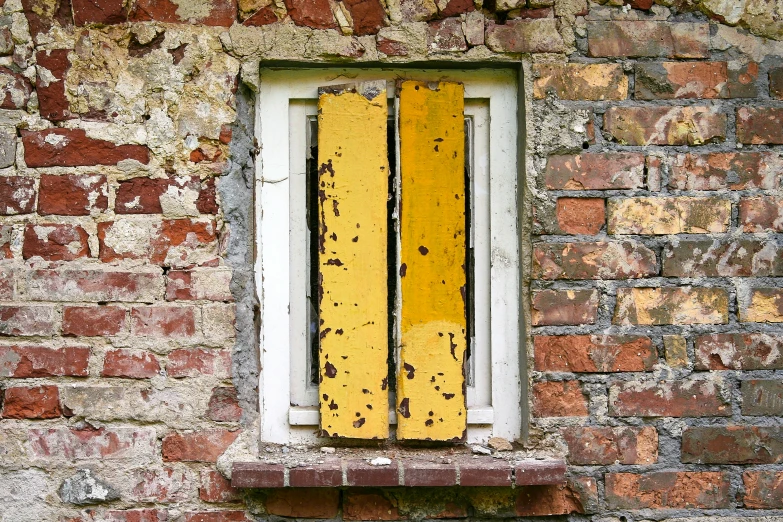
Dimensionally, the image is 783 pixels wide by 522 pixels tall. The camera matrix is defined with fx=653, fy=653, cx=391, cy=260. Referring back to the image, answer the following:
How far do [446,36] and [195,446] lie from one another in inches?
49.3

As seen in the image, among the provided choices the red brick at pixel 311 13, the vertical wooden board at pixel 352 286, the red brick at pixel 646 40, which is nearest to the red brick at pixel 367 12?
the red brick at pixel 311 13

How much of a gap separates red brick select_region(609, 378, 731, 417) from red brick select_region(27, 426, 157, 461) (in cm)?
121

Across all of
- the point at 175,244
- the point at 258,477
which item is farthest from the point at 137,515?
the point at 175,244

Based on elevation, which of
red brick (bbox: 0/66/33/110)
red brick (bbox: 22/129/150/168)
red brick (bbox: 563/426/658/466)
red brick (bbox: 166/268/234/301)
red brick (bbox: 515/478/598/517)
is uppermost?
red brick (bbox: 0/66/33/110)

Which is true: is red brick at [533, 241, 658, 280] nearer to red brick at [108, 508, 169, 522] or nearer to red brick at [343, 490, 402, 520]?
red brick at [343, 490, 402, 520]

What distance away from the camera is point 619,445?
1686 millimetres

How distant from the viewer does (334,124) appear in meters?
1.76

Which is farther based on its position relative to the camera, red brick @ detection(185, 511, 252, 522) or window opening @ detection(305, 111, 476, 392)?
window opening @ detection(305, 111, 476, 392)

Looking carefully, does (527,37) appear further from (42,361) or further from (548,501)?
(42,361)

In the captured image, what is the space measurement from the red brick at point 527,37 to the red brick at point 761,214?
631mm

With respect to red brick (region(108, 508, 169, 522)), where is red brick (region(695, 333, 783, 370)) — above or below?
above

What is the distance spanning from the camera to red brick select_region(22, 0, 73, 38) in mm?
1688

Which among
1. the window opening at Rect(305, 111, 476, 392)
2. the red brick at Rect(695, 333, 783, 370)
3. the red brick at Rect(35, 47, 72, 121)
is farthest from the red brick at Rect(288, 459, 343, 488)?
the red brick at Rect(35, 47, 72, 121)

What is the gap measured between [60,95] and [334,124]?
71cm
